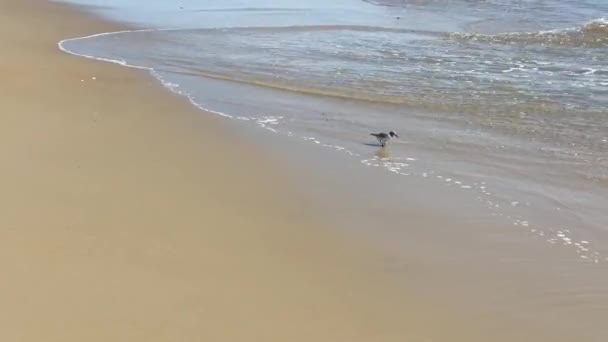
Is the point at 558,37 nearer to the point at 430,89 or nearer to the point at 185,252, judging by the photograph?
the point at 430,89

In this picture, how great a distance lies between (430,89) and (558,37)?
5.83 meters

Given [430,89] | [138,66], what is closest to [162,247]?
[430,89]

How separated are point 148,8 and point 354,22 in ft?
16.4

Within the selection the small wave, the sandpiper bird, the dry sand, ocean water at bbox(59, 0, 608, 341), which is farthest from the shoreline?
the small wave

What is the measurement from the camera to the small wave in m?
12.8

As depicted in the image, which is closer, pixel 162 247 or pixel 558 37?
pixel 162 247

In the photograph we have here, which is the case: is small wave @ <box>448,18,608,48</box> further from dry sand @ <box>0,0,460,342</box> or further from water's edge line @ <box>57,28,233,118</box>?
dry sand @ <box>0,0,460,342</box>

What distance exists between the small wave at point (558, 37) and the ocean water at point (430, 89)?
0.04 metres

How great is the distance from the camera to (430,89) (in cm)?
876

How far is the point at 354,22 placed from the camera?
15508 millimetres

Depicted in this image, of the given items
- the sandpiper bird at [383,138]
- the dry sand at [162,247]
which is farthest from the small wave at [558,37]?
the dry sand at [162,247]

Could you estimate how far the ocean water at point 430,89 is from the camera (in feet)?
17.7

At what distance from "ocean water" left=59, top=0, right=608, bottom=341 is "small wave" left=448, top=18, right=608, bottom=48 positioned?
0.04 meters

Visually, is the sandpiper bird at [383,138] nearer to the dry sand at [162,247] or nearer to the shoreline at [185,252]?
the shoreline at [185,252]
